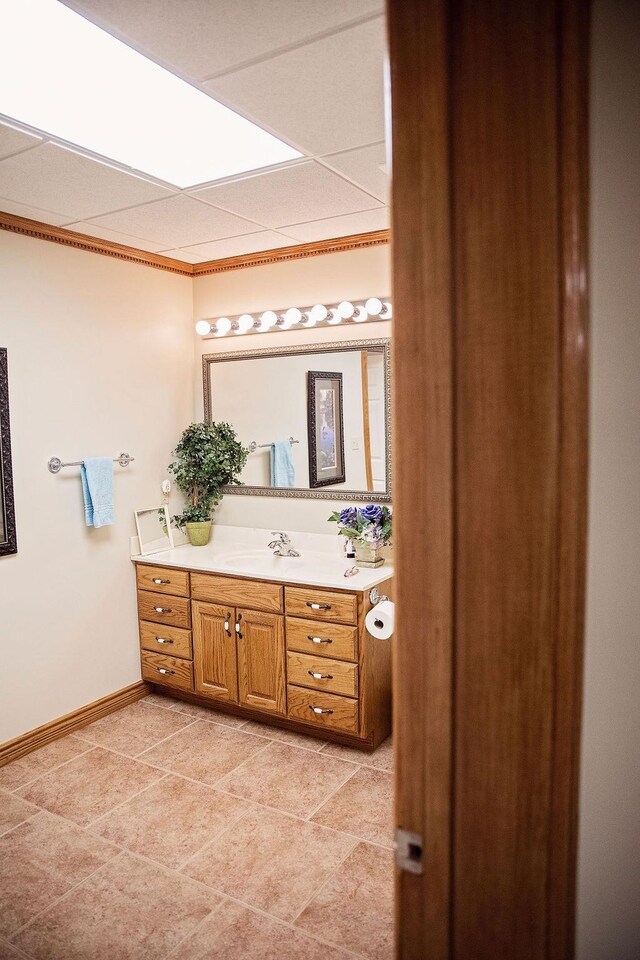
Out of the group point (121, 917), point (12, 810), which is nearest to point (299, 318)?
point (12, 810)

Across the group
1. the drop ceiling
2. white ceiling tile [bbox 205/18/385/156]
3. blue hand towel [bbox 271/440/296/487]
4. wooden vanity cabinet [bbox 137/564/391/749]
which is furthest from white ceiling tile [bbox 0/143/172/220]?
wooden vanity cabinet [bbox 137/564/391/749]

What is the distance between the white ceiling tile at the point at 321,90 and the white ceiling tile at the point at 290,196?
0.28 metres

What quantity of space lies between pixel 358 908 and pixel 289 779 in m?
0.79

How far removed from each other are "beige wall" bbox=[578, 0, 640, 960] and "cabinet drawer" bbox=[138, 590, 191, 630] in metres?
2.84

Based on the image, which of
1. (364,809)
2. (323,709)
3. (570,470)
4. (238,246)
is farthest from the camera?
(238,246)

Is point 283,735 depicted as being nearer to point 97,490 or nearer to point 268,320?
point 97,490

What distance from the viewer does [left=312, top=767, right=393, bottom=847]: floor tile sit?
8.09 ft

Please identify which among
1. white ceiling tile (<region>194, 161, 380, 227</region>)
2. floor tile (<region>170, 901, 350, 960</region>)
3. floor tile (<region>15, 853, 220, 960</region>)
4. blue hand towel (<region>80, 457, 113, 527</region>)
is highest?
white ceiling tile (<region>194, 161, 380, 227</region>)

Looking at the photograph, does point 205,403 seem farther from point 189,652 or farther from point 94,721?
point 94,721

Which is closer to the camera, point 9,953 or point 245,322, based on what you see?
point 9,953

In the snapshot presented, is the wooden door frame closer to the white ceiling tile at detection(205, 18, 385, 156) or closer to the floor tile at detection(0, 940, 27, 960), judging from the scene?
the white ceiling tile at detection(205, 18, 385, 156)

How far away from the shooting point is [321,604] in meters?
2.97

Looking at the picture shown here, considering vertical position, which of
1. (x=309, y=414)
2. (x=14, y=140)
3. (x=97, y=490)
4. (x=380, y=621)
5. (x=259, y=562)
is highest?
(x=14, y=140)

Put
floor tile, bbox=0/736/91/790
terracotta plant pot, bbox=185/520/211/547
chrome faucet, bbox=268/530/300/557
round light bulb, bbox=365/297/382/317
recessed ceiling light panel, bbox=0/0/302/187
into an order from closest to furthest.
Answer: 1. recessed ceiling light panel, bbox=0/0/302/187
2. floor tile, bbox=0/736/91/790
3. round light bulb, bbox=365/297/382/317
4. chrome faucet, bbox=268/530/300/557
5. terracotta plant pot, bbox=185/520/211/547
